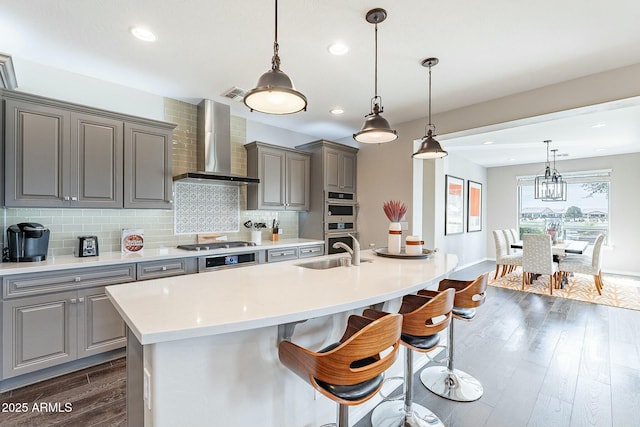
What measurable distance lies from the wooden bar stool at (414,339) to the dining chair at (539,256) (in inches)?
160

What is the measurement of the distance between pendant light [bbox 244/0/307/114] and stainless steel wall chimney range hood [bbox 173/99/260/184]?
196 cm

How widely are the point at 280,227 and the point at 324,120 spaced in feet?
5.82

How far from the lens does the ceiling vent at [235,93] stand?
129 inches

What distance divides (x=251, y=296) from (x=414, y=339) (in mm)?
995

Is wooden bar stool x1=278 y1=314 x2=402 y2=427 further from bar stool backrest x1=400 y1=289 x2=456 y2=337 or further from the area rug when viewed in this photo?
the area rug

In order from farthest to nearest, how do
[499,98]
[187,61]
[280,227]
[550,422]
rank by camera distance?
1. [280,227]
2. [499,98]
3. [187,61]
4. [550,422]

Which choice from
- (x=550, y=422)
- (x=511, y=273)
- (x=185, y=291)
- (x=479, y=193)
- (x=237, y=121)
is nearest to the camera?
(x=185, y=291)

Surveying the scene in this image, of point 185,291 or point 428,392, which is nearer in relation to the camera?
point 185,291

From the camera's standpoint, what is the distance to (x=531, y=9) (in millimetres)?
1987

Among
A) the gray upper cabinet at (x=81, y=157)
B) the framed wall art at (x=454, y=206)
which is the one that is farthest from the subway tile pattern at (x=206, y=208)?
the framed wall art at (x=454, y=206)

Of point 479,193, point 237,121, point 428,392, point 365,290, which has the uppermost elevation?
point 237,121

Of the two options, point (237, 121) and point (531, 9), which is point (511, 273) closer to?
point (531, 9)

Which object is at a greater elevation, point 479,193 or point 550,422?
point 479,193

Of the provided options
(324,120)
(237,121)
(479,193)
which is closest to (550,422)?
(324,120)
